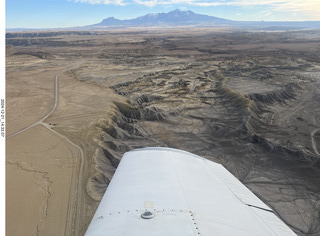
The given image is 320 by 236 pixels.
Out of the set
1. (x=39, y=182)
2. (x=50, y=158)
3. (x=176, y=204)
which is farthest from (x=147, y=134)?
(x=176, y=204)

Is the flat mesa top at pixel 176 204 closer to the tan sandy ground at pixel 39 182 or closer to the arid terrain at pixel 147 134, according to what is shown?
the arid terrain at pixel 147 134

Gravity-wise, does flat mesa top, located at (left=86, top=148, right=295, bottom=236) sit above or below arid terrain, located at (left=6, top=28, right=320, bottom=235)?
above

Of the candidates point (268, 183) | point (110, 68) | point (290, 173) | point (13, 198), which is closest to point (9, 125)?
point (13, 198)

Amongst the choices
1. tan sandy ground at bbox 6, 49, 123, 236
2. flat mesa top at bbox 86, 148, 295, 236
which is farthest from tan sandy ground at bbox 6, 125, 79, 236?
flat mesa top at bbox 86, 148, 295, 236

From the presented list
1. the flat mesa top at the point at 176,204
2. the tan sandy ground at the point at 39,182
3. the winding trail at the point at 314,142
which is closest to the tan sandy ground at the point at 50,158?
the tan sandy ground at the point at 39,182

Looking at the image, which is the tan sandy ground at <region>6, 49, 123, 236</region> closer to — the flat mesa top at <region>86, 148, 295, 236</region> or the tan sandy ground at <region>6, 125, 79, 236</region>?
the tan sandy ground at <region>6, 125, 79, 236</region>

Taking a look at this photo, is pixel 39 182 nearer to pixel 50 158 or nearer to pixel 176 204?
pixel 50 158
